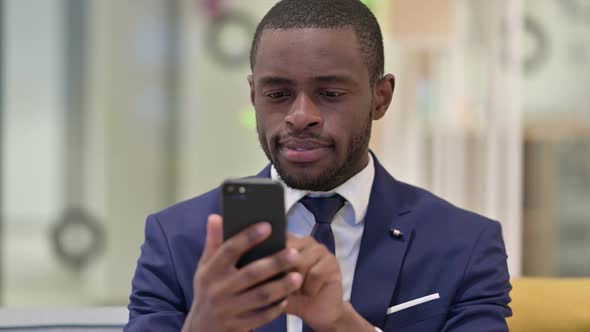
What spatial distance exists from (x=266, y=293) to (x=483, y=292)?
0.43 meters

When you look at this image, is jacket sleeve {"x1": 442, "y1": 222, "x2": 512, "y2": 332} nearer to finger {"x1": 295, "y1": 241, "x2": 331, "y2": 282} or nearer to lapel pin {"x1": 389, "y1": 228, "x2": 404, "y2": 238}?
lapel pin {"x1": 389, "y1": 228, "x2": 404, "y2": 238}

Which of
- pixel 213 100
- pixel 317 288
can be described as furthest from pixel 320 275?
pixel 213 100

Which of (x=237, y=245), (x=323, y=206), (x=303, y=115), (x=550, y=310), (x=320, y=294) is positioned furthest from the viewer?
(x=550, y=310)

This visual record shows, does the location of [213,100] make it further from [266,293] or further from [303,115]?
[266,293]

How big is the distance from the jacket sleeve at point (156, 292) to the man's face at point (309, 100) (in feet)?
0.66

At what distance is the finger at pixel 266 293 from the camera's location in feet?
2.89

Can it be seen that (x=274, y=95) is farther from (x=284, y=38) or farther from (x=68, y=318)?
(x=68, y=318)

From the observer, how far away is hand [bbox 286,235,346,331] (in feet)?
3.08

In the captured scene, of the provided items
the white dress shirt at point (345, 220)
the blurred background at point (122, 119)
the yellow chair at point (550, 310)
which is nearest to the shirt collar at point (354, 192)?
the white dress shirt at point (345, 220)

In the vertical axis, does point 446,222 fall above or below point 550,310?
above

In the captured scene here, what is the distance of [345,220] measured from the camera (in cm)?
126

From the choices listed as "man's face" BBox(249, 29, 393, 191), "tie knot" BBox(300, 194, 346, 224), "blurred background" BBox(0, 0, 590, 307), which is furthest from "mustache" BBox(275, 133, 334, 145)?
"blurred background" BBox(0, 0, 590, 307)

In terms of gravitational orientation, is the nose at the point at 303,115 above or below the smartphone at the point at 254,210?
above

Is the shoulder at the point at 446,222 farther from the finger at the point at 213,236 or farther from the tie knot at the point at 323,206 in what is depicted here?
the finger at the point at 213,236
